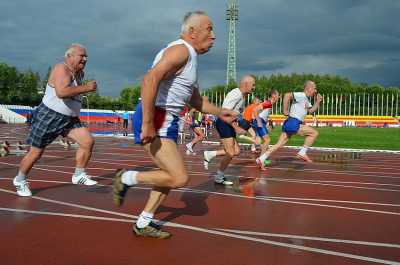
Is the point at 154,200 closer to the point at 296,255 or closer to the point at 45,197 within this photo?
the point at 296,255

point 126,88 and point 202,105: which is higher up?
point 126,88

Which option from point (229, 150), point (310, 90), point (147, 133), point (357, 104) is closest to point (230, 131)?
point (229, 150)

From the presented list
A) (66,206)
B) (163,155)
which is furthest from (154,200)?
(66,206)

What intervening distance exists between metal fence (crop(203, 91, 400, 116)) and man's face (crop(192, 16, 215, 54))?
90.5m

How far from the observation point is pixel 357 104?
100m

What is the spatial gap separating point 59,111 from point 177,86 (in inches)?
110

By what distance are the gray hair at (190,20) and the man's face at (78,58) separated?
107 inches

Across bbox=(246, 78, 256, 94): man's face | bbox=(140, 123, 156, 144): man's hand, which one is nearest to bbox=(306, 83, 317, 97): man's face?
bbox=(246, 78, 256, 94): man's face

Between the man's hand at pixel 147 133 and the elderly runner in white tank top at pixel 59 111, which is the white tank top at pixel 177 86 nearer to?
the man's hand at pixel 147 133

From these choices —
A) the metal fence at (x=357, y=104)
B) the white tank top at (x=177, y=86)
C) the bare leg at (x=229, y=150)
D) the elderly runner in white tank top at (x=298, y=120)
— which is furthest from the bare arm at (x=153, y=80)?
the metal fence at (x=357, y=104)

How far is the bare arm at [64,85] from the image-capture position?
5625 mm

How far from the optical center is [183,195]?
20.3 ft

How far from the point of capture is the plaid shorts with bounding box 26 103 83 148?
19.4ft

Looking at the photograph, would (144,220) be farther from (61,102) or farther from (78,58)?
(78,58)
